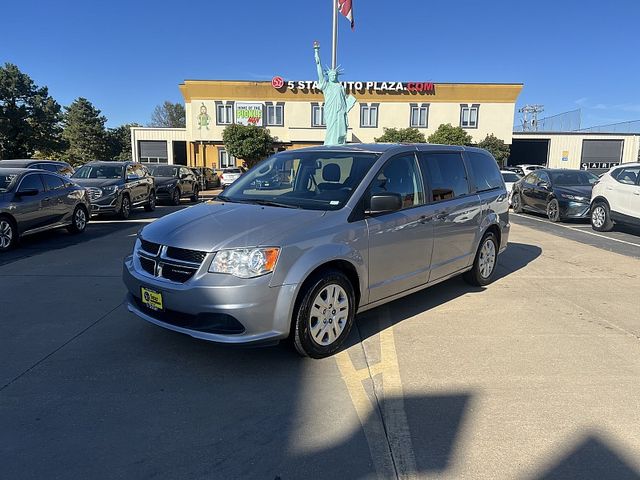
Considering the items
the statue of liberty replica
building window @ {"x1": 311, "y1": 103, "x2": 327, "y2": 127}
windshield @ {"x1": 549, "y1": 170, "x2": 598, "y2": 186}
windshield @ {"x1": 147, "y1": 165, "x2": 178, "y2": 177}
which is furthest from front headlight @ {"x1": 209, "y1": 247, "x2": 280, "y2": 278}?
building window @ {"x1": 311, "y1": 103, "x2": 327, "y2": 127}

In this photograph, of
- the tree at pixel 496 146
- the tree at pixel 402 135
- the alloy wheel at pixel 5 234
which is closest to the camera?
the alloy wheel at pixel 5 234

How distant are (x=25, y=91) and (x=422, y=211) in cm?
5086

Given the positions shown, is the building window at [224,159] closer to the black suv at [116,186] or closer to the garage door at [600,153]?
the black suv at [116,186]

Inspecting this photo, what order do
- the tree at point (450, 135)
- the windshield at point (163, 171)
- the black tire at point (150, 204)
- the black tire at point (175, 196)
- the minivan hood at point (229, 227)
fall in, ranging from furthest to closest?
the tree at point (450, 135)
the windshield at point (163, 171)
the black tire at point (175, 196)
the black tire at point (150, 204)
the minivan hood at point (229, 227)

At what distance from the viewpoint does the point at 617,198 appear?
11578 mm

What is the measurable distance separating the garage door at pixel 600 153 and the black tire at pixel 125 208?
48.2 metres

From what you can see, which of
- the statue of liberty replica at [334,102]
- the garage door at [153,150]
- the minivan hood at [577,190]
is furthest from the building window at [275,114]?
the minivan hood at [577,190]

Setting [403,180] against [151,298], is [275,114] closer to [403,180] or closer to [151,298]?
[403,180]

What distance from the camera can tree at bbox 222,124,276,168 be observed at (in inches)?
1566

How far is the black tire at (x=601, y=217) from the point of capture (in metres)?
12.0

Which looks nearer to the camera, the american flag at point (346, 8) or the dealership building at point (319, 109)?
the american flag at point (346, 8)

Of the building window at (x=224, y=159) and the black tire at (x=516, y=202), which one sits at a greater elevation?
the building window at (x=224, y=159)

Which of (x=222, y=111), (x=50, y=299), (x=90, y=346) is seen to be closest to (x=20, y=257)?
(x=50, y=299)

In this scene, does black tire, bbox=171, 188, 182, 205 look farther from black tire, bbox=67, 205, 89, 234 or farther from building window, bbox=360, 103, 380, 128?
building window, bbox=360, 103, 380, 128
